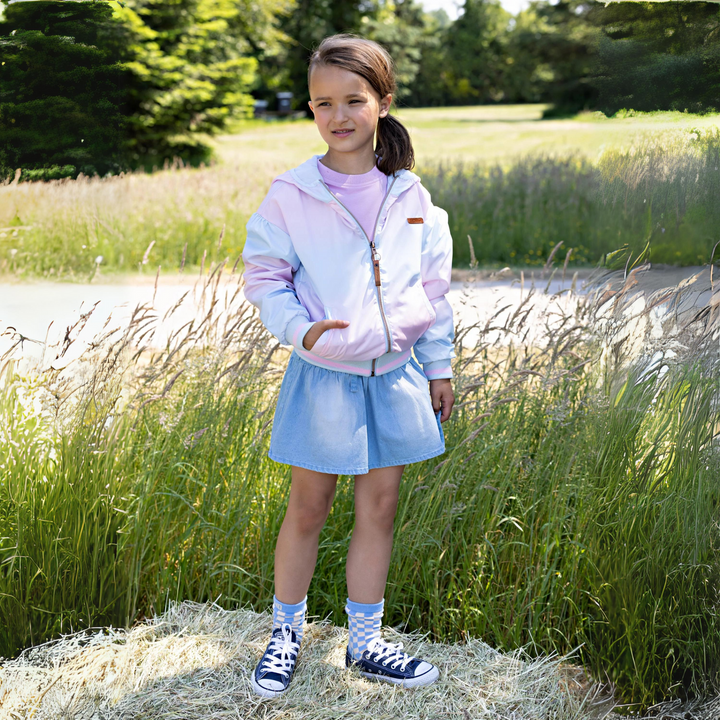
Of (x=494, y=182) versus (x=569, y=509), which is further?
(x=494, y=182)

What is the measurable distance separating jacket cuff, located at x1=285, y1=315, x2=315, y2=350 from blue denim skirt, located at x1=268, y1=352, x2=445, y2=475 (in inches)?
4.8

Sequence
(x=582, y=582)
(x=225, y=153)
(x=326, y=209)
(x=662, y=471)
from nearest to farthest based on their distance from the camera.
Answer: (x=326, y=209), (x=662, y=471), (x=582, y=582), (x=225, y=153)

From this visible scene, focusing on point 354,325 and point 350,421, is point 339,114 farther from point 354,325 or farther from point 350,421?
point 350,421

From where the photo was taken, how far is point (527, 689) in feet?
6.29

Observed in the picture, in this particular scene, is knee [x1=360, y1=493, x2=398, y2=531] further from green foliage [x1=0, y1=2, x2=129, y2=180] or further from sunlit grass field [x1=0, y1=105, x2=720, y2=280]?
green foliage [x1=0, y1=2, x2=129, y2=180]

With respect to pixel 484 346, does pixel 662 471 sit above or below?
below

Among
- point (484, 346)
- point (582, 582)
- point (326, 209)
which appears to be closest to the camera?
point (326, 209)

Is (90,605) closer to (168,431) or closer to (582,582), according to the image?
(168,431)

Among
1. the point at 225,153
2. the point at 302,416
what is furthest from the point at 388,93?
the point at 225,153

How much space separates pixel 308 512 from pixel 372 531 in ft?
0.56

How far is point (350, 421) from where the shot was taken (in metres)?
1.75

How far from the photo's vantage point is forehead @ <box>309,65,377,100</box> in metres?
1.69

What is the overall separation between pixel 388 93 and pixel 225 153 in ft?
57.3

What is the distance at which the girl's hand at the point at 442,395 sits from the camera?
1920 millimetres
